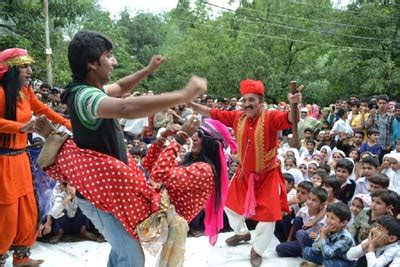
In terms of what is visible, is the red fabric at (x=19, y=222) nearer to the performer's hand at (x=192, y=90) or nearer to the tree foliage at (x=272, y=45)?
the performer's hand at (x=192, y=90)

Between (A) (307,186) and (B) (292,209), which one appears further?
(B) (292,209)

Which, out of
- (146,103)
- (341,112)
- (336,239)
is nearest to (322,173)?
(336,239)

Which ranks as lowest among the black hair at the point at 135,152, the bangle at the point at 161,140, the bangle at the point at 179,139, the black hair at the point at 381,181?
the black hair at the point at 135,152

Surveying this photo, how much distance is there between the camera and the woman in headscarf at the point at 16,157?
3762 millimetres

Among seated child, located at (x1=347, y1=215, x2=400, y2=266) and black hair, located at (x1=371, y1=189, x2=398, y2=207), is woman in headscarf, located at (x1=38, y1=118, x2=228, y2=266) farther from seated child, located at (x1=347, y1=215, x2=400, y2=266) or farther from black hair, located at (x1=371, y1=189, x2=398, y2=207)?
black hair, located at (x1=371, y1=189, x2=398, y2=207)

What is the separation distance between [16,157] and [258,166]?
2.10 m

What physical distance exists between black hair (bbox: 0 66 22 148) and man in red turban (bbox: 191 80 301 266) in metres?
1.49

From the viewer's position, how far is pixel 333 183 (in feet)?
15.9

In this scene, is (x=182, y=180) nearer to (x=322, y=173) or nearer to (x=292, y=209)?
(x=292, y=209)

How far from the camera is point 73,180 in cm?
242

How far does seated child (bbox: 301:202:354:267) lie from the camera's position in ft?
13.0

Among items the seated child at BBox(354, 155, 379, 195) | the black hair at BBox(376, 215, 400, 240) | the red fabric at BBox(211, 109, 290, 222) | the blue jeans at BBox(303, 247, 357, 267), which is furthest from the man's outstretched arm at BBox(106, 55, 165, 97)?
the seated child at BBox(354, 155, 379, 195)

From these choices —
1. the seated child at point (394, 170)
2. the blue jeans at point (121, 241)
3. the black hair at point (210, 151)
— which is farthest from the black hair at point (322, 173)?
the blue jeans at point (121, 241)

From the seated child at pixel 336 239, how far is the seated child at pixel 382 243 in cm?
19
